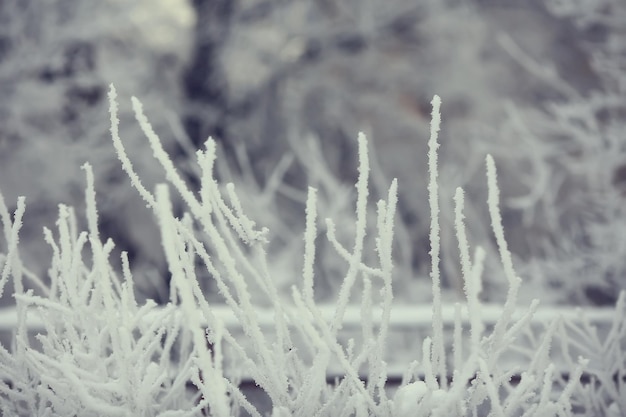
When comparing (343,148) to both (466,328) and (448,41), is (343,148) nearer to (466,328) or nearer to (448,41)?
(448,41)

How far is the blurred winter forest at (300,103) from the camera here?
6859 mm

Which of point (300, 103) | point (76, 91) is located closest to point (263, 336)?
point (300, 103)

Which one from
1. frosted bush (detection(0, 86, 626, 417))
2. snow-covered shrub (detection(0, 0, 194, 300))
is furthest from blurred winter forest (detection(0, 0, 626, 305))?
frosted bush (detection(0, 86, 626, 417))

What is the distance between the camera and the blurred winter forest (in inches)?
270

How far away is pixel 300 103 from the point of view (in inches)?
311

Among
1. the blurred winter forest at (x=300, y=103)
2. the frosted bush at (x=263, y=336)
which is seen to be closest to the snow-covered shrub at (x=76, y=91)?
the blurred winter forest at (x=300, y=103)

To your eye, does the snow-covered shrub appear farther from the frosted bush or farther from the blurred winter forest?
the frosted bush

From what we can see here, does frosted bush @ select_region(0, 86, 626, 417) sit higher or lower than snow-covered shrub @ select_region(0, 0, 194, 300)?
lower

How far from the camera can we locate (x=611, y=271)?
221 inches

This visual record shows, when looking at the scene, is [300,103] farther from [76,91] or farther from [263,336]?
[263,336]

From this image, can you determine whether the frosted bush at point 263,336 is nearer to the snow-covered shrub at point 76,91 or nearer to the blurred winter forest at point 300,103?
the blurred winter forest at point 300,103

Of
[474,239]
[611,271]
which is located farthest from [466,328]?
[474,239]

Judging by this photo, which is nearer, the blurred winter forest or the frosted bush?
the frosted bush

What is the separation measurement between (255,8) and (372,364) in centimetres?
645
